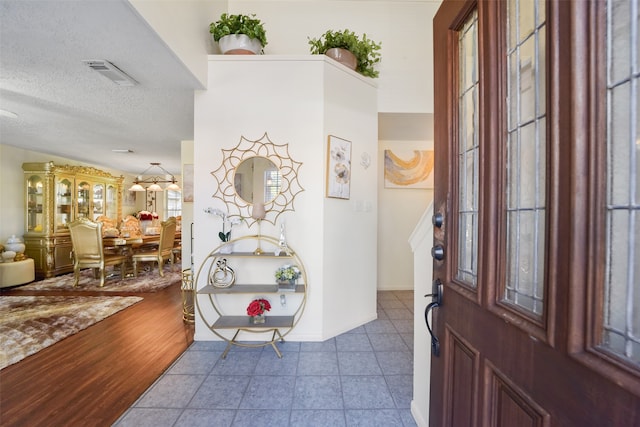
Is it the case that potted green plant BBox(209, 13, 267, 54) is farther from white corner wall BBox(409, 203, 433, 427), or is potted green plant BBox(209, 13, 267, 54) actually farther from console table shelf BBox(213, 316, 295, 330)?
console table shelf BBox(213, 316, 295, 330)

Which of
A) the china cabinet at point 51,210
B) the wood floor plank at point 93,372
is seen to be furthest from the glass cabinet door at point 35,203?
the wood floor plank at point 93,372

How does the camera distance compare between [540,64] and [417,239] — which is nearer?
[540,64]

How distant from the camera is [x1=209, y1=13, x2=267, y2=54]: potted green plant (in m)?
2.32

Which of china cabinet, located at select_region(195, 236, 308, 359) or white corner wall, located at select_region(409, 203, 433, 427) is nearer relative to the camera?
white corner wall, located at select_region(409, 203, 433, 427)

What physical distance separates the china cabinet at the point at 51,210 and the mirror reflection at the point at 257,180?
16.0ft

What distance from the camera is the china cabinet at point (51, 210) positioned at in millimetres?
4609

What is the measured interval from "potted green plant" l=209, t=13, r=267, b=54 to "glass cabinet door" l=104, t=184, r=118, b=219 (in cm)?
573

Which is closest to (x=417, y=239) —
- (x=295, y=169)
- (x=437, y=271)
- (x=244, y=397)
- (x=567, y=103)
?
(x=437, y=271)

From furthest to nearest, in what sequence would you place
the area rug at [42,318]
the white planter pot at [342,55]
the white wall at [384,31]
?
the white wall at [384,31]
the white planter pot at [342,55]
the area rug at [42,318]

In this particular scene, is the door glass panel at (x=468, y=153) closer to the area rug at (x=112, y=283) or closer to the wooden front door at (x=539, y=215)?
the wooden front door at (x=539, y=215)

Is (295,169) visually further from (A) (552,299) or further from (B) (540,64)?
(A) (552,299)

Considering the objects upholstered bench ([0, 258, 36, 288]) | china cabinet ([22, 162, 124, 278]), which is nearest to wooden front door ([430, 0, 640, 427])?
upholstered bench ([0, 258, 36, 288])

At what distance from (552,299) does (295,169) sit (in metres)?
2.05

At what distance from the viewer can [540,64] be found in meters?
0.63
